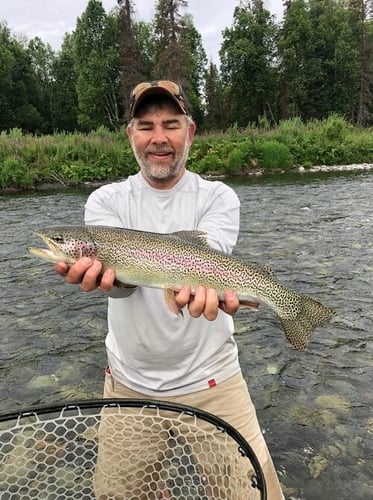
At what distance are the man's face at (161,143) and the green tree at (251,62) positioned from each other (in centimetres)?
4498

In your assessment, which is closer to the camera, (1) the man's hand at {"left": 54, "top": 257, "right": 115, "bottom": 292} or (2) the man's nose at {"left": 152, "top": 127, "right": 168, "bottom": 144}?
(1) the man's hand at {"left": 54, "top": 257, "right": 115, "bottom": 292}

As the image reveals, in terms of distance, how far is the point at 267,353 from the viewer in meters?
5.27

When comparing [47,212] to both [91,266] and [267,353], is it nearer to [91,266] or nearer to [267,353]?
[267,353]

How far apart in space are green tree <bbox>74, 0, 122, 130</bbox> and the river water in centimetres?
3801

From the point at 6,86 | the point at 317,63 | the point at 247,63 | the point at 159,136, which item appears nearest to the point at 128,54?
the point at 247,63

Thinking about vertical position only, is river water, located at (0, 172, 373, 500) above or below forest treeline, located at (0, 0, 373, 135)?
below

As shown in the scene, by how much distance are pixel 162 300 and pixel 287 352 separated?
10.6 feet

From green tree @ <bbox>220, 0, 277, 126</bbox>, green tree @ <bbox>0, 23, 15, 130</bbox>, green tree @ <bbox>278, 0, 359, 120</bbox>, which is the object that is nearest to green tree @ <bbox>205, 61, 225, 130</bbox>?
green tree @ <bbox>220, 0, 277, 126</bbox>

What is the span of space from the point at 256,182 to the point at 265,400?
15.4m

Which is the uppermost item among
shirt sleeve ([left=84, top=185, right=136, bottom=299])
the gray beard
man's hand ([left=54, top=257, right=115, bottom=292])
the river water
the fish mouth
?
the gray beard

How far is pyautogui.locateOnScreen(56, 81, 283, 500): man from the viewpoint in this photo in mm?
2428

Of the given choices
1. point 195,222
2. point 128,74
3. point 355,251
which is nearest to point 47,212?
point 355,251

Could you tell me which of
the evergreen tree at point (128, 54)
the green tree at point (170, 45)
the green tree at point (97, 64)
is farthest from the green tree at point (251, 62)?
the green tree at point (97, 64)

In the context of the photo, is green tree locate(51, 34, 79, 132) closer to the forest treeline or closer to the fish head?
the forest treeline
